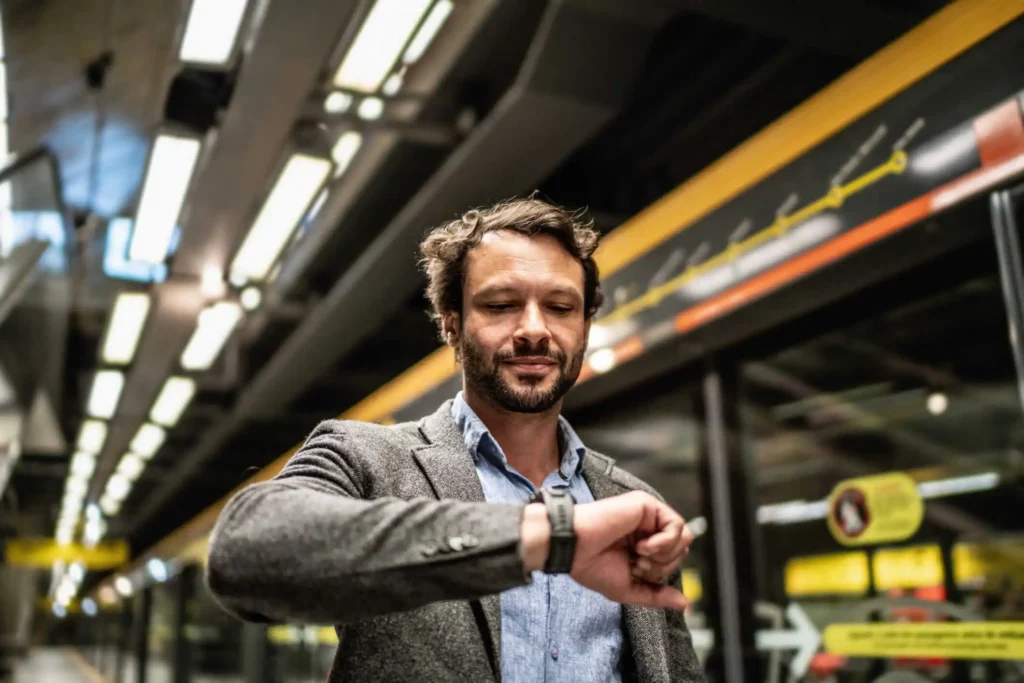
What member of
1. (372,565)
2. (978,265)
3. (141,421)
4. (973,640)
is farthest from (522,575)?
(141,421)

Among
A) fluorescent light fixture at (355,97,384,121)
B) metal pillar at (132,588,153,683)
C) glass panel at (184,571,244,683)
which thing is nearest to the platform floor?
metal pillar at (132,588,153,683)

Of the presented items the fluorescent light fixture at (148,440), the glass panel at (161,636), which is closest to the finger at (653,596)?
the fluorescent light fixture at (148,440)

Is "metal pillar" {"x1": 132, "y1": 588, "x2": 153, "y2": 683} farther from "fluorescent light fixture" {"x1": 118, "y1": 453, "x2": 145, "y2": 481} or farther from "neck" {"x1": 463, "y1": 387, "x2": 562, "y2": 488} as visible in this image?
"neck" {"x1": 463, "y1": 387, "x2": 562, "y2": 488}

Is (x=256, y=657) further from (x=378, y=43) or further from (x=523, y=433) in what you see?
(x=523, y=433)

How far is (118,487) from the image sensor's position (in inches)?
464

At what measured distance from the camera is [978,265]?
238 centimetres

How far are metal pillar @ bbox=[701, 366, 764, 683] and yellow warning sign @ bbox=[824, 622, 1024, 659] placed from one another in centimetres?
41

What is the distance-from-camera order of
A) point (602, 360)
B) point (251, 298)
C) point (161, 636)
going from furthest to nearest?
point (161, 636) → point (251, 298) → point (602, 360)

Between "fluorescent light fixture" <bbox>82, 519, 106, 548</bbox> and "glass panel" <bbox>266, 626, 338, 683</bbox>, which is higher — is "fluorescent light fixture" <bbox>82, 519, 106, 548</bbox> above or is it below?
above

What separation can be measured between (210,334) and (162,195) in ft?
6.83

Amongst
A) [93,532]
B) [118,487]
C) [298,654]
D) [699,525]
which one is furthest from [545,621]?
[93,532]

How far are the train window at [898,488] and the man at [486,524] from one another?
1379 mm

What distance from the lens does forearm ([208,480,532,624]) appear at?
76cm

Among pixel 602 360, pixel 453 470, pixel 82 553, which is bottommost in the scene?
pixel 453 470
